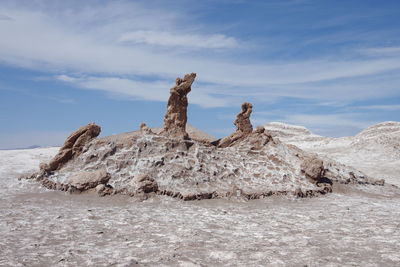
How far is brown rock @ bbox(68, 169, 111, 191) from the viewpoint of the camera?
1244 centimetres

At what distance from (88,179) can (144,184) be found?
6.45 ft

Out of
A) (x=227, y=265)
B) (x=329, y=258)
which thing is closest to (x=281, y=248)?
(x=329, y=258)

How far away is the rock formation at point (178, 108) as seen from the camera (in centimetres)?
1493

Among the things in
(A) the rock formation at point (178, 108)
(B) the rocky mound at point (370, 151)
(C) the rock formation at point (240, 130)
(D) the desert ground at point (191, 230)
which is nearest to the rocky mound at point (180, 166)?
(A) the rock formation at point (178, 108)

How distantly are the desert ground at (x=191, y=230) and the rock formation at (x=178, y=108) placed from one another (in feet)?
12.7

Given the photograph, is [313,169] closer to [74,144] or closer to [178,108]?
[178,108]

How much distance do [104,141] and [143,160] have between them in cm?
202

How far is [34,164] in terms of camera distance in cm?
1630

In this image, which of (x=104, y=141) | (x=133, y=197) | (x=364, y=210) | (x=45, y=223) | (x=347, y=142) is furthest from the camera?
(x=347, y=142)

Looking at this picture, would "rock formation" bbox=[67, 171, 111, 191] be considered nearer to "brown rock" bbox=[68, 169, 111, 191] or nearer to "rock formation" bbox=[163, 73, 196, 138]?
"brown rock" bbox=[68, 169, 111, 191]

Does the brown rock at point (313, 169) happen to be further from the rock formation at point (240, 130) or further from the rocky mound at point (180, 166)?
the rock formation at point (240, 130)

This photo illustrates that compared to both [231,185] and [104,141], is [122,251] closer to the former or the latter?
[231,185]

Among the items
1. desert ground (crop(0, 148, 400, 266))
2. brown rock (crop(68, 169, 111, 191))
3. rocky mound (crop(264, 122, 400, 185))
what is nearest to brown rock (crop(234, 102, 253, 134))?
desert ground (crop(0, 148, 400, 266))

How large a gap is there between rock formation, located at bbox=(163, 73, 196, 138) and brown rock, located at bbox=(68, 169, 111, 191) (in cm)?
337
